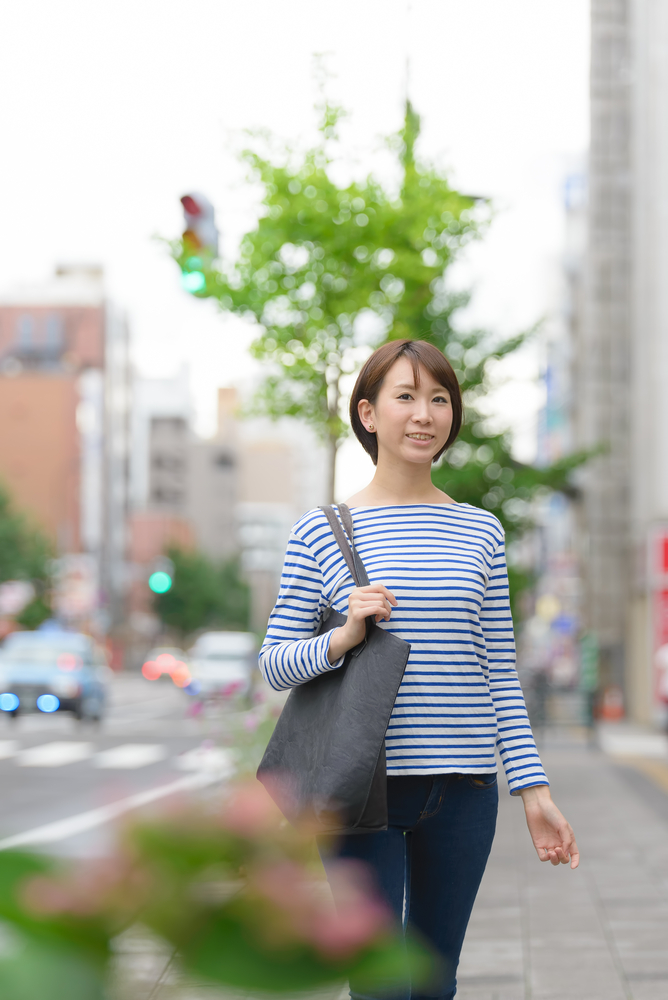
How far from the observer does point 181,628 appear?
99.8 meters

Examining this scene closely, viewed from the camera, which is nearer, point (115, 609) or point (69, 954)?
point (69, 954)

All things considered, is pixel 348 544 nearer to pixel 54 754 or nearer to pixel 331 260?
pixel 331 260

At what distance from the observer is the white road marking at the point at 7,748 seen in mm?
17436

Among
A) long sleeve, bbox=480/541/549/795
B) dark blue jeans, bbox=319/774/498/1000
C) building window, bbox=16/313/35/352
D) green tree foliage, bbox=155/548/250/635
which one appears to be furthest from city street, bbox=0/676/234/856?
building window, bbox=16/313/35/352

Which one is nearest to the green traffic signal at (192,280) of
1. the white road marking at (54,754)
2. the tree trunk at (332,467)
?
the tree trunk at (332,467)

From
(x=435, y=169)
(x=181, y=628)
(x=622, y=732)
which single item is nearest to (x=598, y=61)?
→ (x=622, y=732)

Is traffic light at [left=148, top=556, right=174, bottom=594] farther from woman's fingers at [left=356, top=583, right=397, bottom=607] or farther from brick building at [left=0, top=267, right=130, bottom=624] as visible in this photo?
brick building at [left=0, top=267, right=130, bottom=624]

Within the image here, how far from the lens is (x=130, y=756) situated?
18.0 metres

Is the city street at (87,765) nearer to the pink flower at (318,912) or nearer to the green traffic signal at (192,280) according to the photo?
the pink flower at (318,912)

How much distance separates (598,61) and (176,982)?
3703cm

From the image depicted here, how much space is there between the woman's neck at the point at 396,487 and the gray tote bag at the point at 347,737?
25 centimetres

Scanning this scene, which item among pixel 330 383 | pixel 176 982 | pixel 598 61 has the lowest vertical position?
pixel 176 982

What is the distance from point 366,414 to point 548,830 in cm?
83

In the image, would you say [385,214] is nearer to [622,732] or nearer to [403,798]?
[403,798]
